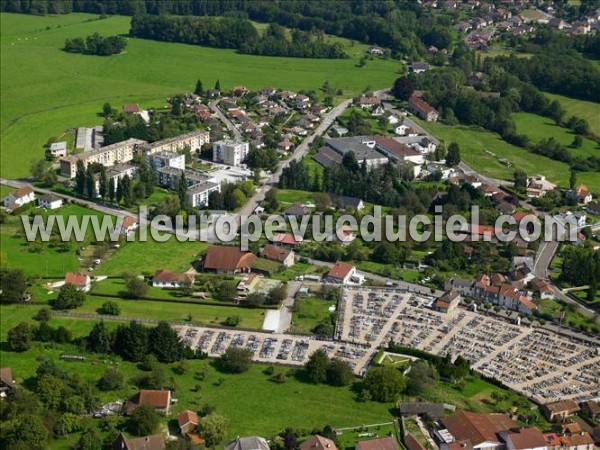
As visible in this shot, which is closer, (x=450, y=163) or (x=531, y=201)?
(x=531, y=201)

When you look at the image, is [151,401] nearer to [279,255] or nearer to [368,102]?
[279,255]

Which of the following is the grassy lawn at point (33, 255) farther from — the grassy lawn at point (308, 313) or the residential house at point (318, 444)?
the residential house at point (318, 444)

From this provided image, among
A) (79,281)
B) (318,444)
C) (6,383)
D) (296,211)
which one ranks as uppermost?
(318,444)

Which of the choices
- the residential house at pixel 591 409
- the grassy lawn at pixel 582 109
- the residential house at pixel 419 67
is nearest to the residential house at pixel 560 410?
the residential house at pixel 591 409

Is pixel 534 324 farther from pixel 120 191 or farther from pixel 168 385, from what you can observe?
pixel 120 191

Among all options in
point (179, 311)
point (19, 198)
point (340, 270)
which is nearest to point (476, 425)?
point (340, 270)

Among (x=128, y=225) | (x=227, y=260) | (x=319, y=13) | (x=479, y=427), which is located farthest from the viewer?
(x=319, y=13)

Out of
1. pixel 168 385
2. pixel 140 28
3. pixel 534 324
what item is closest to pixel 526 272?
pixel 534 324
